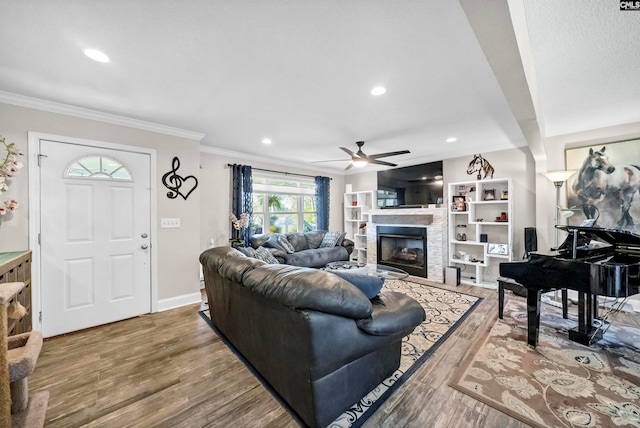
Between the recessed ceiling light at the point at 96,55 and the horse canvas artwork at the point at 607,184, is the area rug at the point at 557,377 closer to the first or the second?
the horse canvas artwork at the point at 607,184

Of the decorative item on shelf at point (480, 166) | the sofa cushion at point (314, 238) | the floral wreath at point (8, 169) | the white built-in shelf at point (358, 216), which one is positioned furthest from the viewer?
the white built-in shelf at point (358, 216)

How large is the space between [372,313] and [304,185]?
189 inches

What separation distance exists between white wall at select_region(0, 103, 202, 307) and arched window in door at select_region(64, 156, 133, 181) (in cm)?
26

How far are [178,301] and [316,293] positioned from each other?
2967 mm

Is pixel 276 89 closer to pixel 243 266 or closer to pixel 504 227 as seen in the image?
pixel 243 266

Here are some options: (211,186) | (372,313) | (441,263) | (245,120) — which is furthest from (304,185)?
(372,313)

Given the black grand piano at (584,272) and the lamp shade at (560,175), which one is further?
the lamp shade at (560,175)

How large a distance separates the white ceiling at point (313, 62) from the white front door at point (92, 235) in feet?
2.15

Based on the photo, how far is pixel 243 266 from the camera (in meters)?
1.98

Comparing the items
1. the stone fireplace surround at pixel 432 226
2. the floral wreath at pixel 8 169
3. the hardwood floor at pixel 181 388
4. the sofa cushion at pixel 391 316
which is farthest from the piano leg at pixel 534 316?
the floral wreath at pixel 8 169

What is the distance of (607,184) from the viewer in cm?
331

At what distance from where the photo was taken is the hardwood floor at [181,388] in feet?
5.05

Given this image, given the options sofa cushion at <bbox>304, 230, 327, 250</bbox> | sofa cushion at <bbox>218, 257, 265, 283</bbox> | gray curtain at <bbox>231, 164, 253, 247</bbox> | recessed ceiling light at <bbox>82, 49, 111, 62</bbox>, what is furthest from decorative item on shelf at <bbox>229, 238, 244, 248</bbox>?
recessed ceiling light at <bbox>82, 49, 111, 62</bbox>

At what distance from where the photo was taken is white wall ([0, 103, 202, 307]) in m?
2.46
